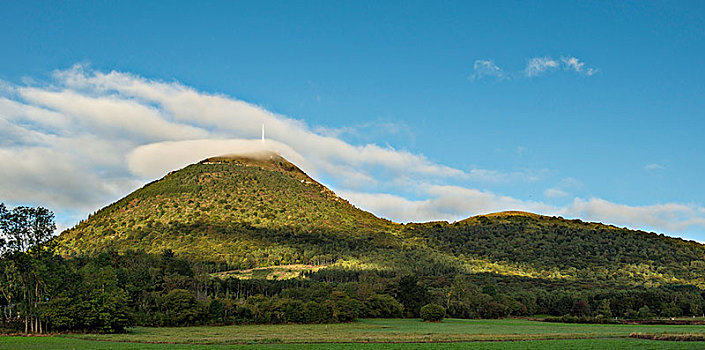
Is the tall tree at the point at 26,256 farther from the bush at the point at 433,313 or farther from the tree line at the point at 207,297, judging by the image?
the bush at the point at 433,313

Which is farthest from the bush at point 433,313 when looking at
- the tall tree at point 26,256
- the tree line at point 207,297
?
the tall tree at point 26,256

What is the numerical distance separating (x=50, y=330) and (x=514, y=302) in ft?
341

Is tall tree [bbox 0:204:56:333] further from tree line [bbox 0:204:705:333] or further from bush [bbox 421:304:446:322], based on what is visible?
bush [bbox 421:304:446:322]

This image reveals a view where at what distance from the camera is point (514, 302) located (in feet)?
458

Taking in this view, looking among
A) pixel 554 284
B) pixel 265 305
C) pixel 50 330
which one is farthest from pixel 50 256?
pixel 554 284

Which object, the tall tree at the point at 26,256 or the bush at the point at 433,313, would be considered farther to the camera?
the bush at the point at 433,313

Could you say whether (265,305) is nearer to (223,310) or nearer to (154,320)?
(223,310)

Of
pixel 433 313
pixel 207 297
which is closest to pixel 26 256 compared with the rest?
pixel 207 297

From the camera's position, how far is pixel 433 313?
122 meters

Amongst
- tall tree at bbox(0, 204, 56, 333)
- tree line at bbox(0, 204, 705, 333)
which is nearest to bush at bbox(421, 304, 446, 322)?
tree line at bbox(0, 204, 705, 333)

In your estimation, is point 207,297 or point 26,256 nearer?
point 26,256

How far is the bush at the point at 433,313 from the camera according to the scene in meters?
121

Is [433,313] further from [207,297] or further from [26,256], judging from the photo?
[26,256]

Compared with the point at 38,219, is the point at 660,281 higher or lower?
lower
